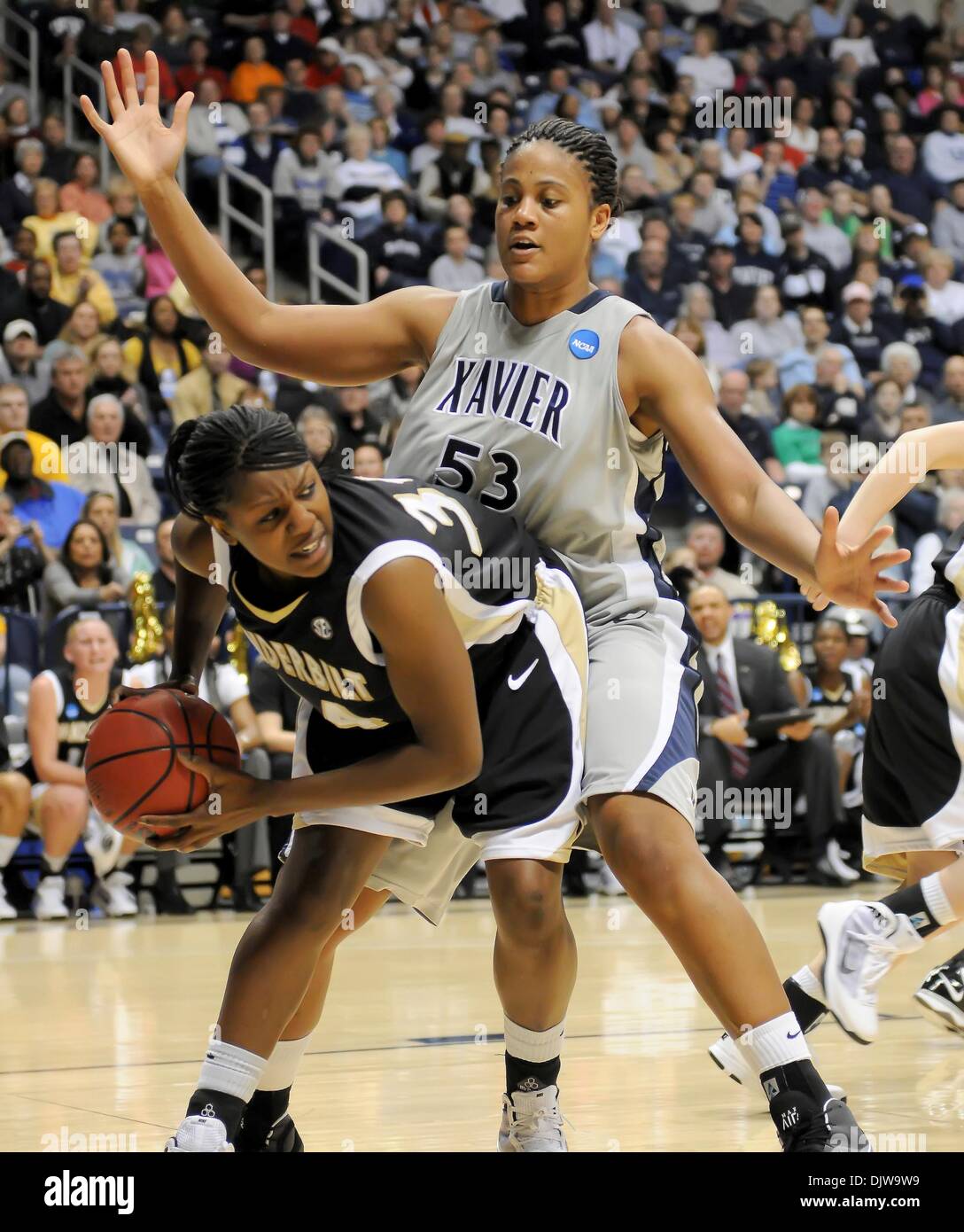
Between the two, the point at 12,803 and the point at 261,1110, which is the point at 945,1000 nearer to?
the point at 261,1110

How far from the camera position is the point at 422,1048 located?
4.89 metres

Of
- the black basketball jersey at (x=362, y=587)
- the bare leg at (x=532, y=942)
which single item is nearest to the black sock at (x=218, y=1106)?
the bare leg at (x=532, y=942)

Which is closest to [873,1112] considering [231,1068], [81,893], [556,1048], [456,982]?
[556,1048]

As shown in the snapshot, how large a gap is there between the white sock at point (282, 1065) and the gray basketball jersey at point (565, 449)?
974 mm

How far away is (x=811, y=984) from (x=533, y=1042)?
1203mm

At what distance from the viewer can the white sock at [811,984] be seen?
4.32 metres

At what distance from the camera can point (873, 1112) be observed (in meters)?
3.92

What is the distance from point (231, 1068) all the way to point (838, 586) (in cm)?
129

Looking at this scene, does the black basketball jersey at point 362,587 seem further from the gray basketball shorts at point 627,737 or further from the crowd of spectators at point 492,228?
the crowd of spectators at point 492,228

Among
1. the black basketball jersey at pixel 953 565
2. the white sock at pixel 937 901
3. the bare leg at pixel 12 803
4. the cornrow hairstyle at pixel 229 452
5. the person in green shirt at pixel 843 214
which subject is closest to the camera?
the cornrow hairstyle at pixel 229 452

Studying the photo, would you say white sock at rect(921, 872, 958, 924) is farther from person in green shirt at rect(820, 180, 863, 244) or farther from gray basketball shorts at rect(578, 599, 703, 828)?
person in green shirt at rect(820, 180, 863, 244)

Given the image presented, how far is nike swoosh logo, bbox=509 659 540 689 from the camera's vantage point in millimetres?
3217

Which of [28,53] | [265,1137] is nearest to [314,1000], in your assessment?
[265,1137]

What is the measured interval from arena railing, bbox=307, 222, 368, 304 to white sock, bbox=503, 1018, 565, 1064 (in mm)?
8341
